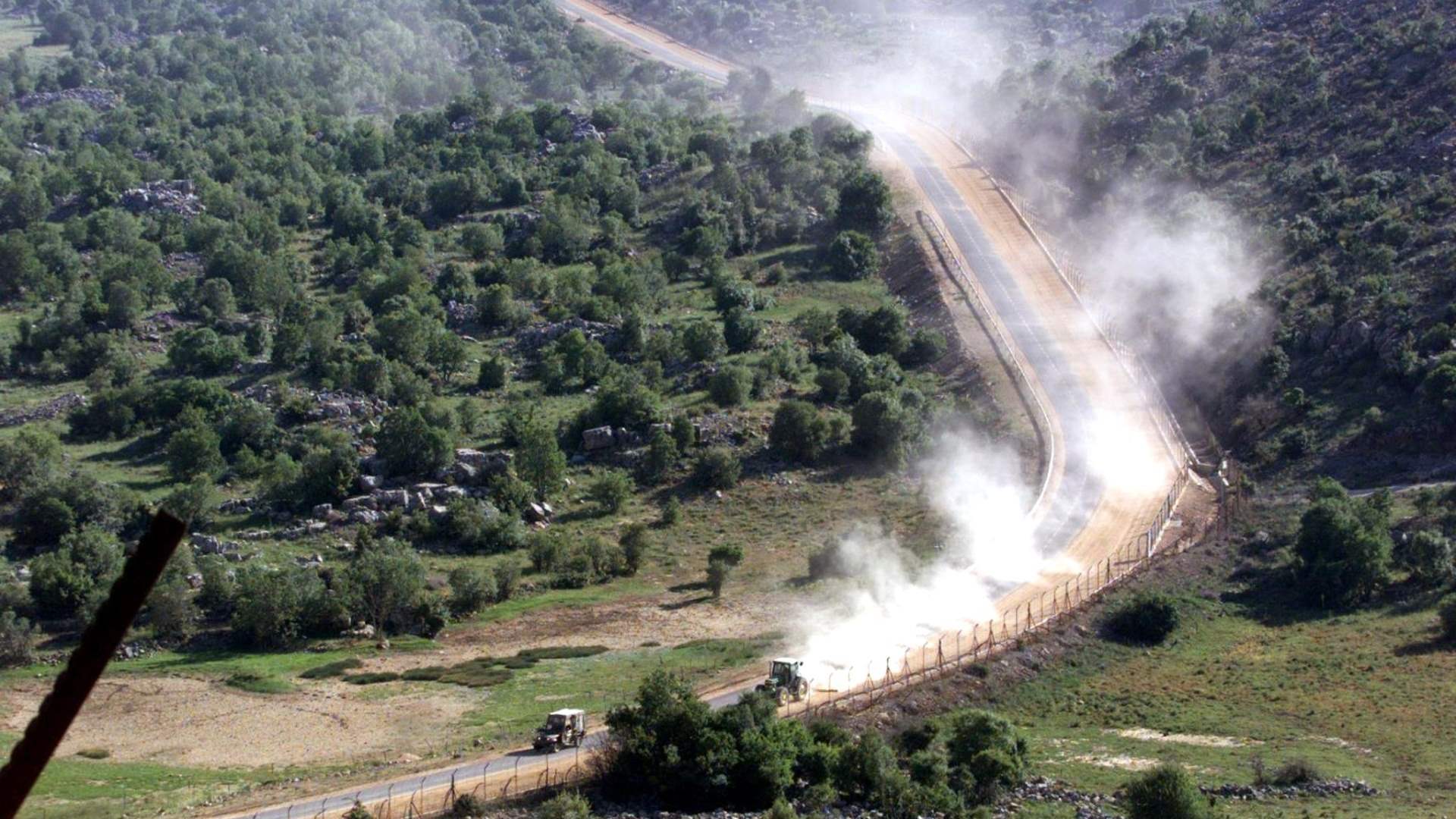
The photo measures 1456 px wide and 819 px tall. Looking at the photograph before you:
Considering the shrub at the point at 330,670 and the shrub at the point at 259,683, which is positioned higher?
the shrub at the point at 330,670

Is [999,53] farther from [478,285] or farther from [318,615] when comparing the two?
[318,615]

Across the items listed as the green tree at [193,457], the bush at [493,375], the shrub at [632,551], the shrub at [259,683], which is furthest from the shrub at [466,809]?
the bush at [493,375]

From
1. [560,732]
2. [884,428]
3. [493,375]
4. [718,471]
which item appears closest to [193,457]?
[493,375]

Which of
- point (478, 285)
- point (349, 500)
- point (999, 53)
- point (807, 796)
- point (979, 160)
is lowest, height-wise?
point (807, 796)

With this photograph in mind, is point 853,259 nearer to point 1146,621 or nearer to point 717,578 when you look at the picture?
point 717,578

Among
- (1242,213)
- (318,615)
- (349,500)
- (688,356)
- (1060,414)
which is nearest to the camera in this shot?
(318,615)

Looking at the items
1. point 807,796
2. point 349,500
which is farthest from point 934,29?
point 807,796

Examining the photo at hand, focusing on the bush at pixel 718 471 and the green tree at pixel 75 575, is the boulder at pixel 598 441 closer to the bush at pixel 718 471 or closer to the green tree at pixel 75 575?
the bush at pixel 718 471
